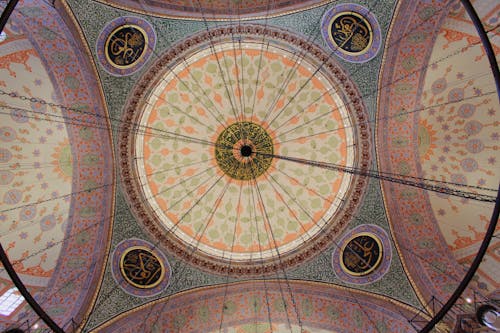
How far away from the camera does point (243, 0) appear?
26.9ft

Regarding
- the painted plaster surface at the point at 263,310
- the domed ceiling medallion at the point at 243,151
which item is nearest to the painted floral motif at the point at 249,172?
the domed ceiling medallion at the point at 243,151

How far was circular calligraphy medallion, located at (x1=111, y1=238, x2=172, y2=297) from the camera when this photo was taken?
966 centimetres

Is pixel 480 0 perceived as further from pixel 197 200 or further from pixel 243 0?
pixel 197 200

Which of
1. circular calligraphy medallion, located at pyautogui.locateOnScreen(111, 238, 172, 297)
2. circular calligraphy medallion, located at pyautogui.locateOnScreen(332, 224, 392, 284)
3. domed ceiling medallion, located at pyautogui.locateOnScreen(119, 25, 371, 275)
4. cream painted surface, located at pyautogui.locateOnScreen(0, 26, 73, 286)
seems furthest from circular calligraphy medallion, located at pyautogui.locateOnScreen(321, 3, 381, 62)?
circular calligraphy medallion, located at pyautogui.locateOnScreen(111, 238, 172, 297)

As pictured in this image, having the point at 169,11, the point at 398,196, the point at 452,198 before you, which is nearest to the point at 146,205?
the point at 169,11

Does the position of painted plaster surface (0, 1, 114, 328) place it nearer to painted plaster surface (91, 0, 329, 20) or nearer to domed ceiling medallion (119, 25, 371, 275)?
domed ceiling medallion (119, 25, 371, 275)

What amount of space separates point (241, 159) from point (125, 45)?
15.4 ft

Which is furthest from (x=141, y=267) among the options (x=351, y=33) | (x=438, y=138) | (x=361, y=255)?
(x=438, y=138)

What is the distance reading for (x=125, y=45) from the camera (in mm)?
8766

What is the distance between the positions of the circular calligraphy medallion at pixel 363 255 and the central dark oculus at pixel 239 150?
3400mm

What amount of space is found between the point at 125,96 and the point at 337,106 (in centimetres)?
598

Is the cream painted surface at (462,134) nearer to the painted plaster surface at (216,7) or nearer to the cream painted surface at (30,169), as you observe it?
the painted plaster surface at (216,7)

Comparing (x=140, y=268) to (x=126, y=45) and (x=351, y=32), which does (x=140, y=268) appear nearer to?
(x=126, y=45)

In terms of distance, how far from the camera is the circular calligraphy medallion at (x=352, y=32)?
8.38 metres
